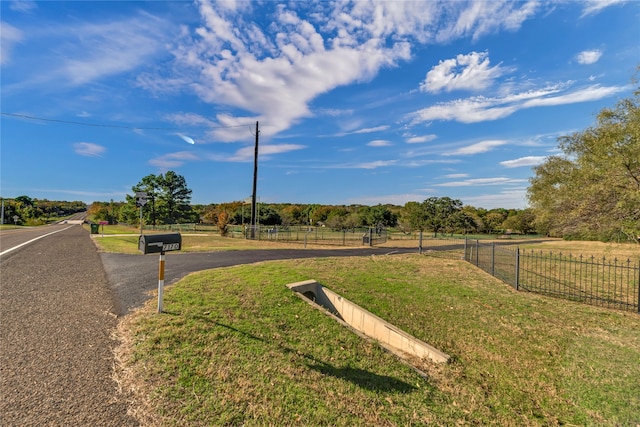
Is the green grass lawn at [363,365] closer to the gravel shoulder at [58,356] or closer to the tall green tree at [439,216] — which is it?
the gravel shoulder at [58,356]

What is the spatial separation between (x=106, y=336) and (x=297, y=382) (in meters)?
2.72

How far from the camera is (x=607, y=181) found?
34.7 feet

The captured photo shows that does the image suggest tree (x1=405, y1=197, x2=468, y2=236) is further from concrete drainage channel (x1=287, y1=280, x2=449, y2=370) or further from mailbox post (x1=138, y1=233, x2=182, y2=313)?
mailbox post (x1=138, y1=233, x2=182, y2=313)

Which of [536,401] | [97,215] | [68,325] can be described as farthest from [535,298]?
[97,215]

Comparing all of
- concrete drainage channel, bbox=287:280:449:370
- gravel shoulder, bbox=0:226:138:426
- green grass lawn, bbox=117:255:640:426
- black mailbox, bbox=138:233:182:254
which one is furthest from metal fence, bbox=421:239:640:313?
gravel shoulder, bbox=0:226:138:426

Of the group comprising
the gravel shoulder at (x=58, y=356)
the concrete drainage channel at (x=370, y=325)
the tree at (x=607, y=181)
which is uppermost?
the tree at (x=607, y=181)

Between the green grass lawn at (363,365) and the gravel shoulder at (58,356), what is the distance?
23 centimetres

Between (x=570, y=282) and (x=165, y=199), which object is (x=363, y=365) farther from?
(x=165, y=199)

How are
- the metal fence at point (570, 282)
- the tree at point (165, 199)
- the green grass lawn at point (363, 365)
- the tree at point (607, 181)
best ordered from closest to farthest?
the green grass lawn at point (363, 365), the metal fence at point (570, 282), the tree at point (607, 181), the tree at point (165, 199)

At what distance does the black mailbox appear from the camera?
4375 mm

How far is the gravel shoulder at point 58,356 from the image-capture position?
2.44 meters

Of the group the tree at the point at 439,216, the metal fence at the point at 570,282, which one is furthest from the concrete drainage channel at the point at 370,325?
the tree at the point at 439,216

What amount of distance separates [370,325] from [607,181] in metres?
11.3

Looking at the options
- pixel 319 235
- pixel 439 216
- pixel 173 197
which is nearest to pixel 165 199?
→ pixel 173 197
